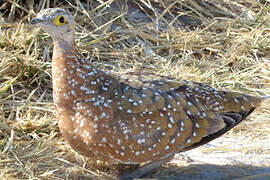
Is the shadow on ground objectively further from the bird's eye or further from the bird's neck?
the bird's eye

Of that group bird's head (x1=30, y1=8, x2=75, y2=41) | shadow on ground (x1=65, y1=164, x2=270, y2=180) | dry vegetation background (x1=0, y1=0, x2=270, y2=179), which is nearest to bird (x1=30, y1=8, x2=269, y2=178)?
bird's head (x1=30, y1=8, x2=75, y2=41)

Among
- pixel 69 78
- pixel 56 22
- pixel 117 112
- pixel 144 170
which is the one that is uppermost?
pixel 56 22

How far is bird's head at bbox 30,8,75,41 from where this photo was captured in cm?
406

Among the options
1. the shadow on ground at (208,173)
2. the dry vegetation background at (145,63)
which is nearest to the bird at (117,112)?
the shadow on ground at (208,173)

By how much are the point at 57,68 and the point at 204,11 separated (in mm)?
3976

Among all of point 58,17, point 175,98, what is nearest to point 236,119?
point 175,98

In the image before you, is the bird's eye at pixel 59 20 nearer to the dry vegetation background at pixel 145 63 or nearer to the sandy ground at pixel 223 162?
the dry vegetation background at pixel 145 63

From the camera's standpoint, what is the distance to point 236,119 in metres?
4.54

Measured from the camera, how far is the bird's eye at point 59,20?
13.4 feet

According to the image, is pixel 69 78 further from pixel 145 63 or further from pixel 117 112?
pixel 145 63

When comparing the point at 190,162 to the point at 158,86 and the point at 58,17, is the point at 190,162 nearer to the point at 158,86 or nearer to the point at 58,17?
the point at 158,86

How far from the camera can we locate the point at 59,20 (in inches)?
161

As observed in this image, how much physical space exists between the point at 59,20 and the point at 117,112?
91cm

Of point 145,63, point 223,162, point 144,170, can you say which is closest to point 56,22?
point 144,170
